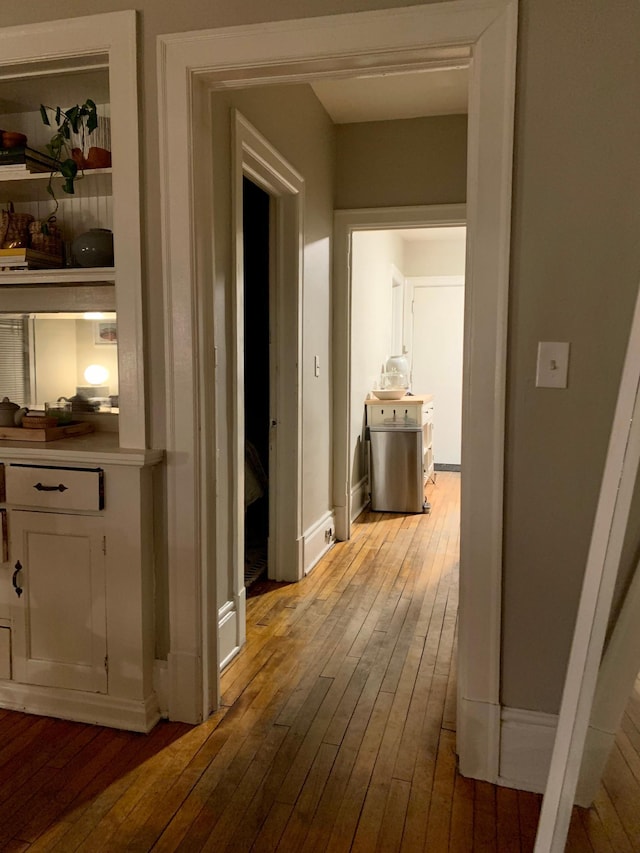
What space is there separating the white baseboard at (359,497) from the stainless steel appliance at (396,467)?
0.06 metres

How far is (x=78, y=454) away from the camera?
214cm

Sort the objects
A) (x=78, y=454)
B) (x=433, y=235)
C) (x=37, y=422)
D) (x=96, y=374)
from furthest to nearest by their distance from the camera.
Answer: (x=433, y=235), (x=96, y=374), (x=37, y=422), (x=78, y=454)

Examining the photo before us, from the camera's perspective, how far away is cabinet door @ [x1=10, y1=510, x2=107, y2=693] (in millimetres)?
2199

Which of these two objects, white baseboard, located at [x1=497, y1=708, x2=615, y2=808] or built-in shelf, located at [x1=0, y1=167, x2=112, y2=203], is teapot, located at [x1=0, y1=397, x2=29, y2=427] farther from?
white baseboard, located at [x1=497, y1=708, x2=615, y2=808]

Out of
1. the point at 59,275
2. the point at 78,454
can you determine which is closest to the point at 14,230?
the point at 59,275

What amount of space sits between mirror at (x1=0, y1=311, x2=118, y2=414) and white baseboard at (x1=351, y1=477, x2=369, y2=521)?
2631mm

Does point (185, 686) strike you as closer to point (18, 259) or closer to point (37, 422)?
point (37, 422)

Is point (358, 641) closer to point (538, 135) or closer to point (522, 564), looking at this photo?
point (522, 564)

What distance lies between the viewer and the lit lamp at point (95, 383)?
257 centimetres

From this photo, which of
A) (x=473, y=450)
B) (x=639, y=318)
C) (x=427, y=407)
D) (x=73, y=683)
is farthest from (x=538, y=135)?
(x=427, y=407)

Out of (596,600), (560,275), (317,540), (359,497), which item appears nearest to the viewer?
(596,600)

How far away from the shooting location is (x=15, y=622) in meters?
2.28

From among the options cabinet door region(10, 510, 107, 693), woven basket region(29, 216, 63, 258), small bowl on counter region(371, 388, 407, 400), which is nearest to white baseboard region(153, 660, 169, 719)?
cabinet door region(10, 510, 107, 693)

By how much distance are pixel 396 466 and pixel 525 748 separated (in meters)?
3.35
